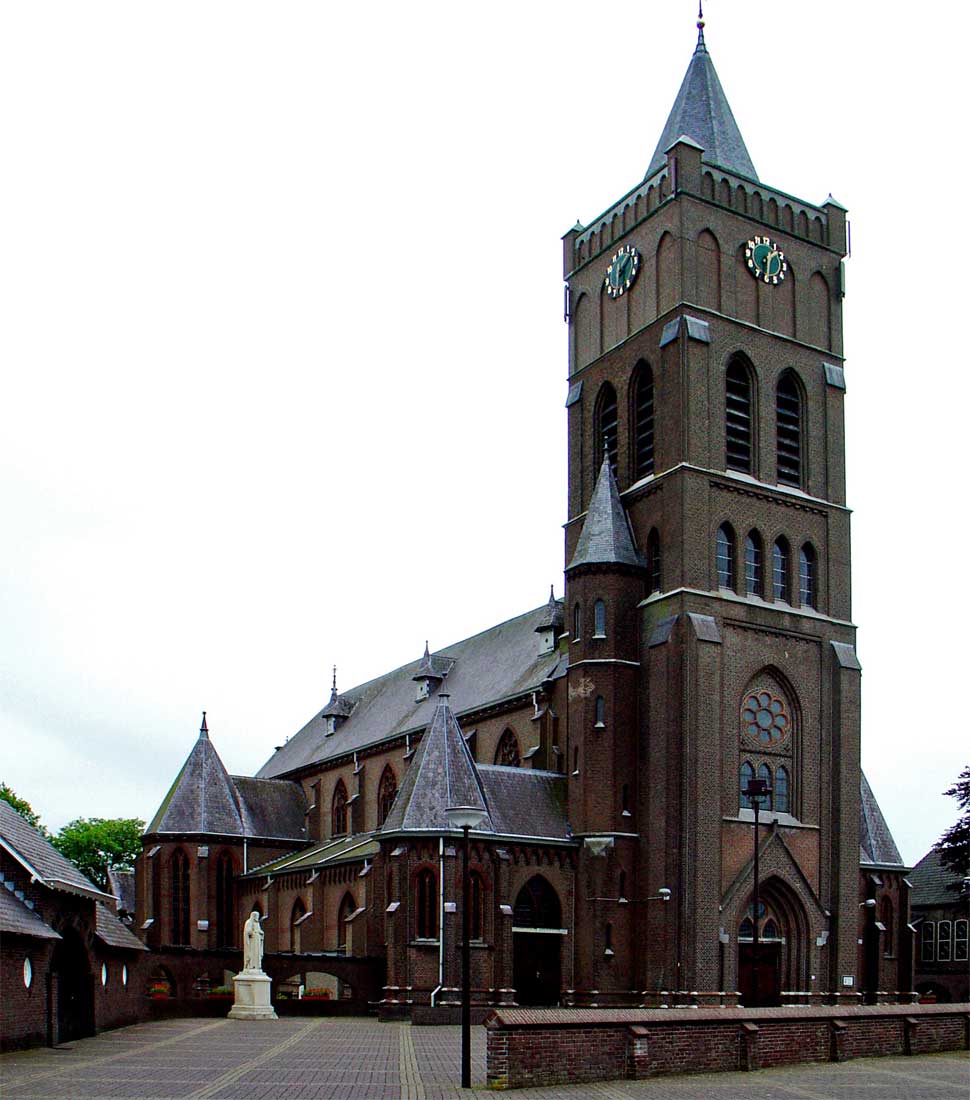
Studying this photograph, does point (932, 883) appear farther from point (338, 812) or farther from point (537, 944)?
point (537, 944)

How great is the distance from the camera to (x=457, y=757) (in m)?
55.3

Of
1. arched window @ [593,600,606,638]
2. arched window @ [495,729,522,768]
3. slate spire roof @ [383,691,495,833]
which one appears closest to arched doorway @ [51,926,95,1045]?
slate spire roof @ [383,691,495,833]

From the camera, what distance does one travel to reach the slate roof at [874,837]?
60062mm

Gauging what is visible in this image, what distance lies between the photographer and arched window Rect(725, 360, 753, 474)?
57.4 meters

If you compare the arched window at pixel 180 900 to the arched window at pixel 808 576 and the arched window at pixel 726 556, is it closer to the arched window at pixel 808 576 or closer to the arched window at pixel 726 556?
the arched window at pixel 726 556

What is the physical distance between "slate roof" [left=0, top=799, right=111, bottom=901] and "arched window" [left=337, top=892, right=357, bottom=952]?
26.5 meters

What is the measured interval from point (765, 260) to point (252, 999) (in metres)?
35.7

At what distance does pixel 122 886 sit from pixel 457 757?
49.5 meters

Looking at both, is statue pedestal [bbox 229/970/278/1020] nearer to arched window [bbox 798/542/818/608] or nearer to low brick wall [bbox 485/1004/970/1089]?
low brick wall [bbox 485/1004/970/1089]

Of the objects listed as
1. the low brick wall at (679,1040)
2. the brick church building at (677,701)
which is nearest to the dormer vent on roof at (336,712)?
the brick church building at (677,701)

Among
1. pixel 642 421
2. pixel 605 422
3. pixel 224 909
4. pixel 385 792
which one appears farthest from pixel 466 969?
pixel 224 909

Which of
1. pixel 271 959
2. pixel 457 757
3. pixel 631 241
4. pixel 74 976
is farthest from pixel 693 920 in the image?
pixel 631 241

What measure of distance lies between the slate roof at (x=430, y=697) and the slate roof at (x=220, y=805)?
3.41 m

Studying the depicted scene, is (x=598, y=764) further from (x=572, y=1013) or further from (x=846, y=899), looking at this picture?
(x=572, y=1013)
